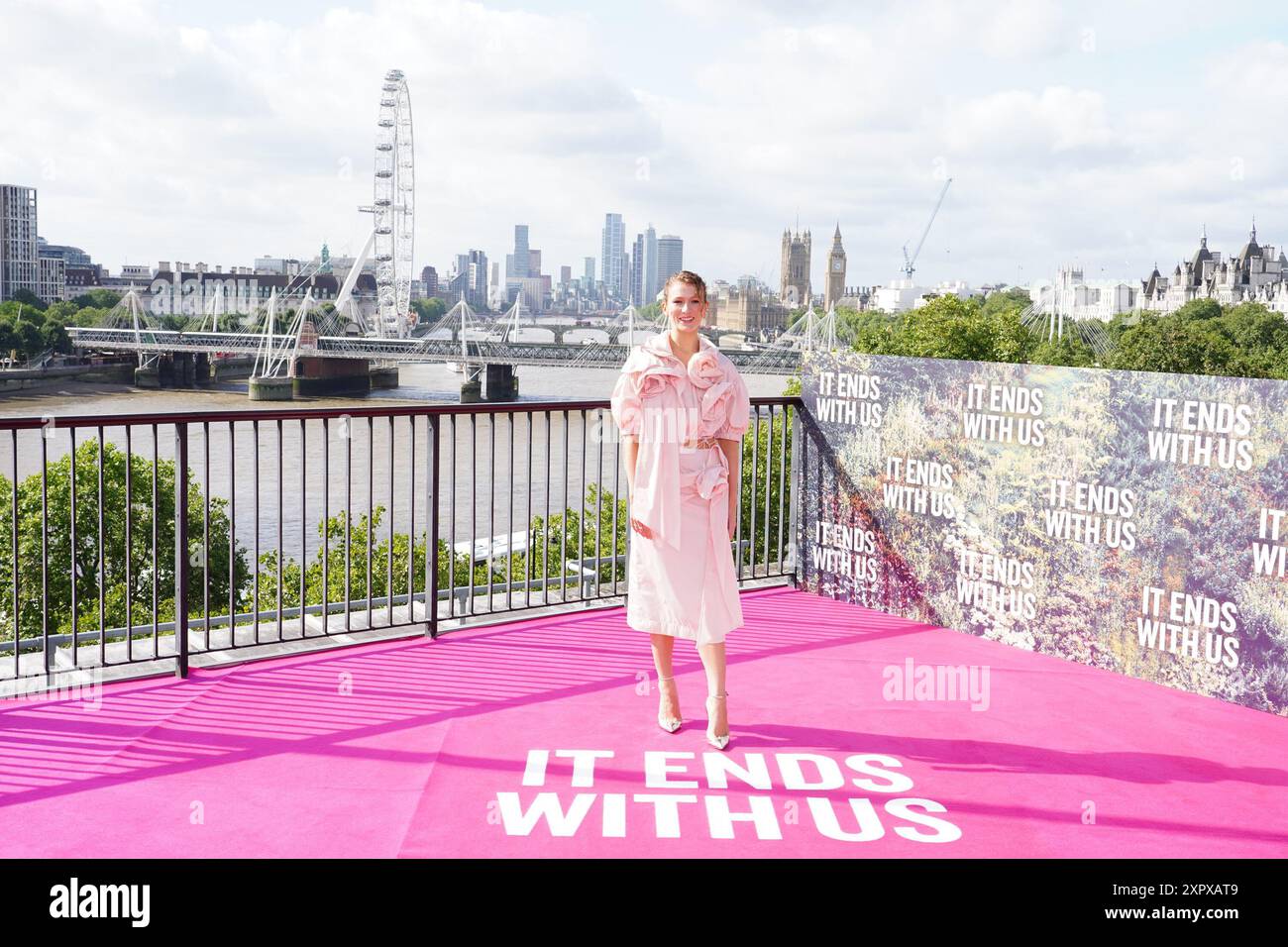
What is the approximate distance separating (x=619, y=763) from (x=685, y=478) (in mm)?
983

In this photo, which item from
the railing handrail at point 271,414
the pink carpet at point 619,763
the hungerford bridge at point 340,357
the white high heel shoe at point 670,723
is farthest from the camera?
the hungerford bridge at point 340,357

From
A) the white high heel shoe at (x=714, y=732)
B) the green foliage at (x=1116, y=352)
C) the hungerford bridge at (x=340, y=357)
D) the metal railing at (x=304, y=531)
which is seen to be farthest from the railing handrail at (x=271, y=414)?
the hungerford bridge at (x=340, y=357)

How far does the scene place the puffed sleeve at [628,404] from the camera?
4.13 meters

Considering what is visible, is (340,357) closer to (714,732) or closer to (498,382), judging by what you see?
(498,382)

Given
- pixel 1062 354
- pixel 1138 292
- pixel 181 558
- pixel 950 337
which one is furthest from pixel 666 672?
pixel 1138 292

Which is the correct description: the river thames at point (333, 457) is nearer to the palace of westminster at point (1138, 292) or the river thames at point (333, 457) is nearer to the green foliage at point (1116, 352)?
the green foliage at point (1116, 352)

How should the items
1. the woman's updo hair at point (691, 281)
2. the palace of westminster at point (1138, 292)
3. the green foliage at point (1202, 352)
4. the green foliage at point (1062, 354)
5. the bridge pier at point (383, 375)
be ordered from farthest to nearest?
the palace of westminster at point (1138, 292)
the bridge pier at point (383, 375)
the green foliage at point (1062, 354)
the green foliage at point (1202, 352)
the woman's updo hair at point (691, 281)

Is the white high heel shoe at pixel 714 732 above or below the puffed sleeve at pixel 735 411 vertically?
below

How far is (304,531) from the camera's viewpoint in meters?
5.52

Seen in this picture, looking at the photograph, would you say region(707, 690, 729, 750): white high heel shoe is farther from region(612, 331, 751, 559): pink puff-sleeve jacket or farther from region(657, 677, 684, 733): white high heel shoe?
region(612, 331, 751, 559): pink puff-sleeve jacket

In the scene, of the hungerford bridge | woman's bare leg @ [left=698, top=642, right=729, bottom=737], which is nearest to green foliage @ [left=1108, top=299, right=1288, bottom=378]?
the hungerford bridge

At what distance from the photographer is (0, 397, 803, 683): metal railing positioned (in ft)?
16.4

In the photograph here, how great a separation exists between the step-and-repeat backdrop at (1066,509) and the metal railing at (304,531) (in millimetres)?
472

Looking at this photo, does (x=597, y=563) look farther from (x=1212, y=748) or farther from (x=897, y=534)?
(x=1212, y=748)
